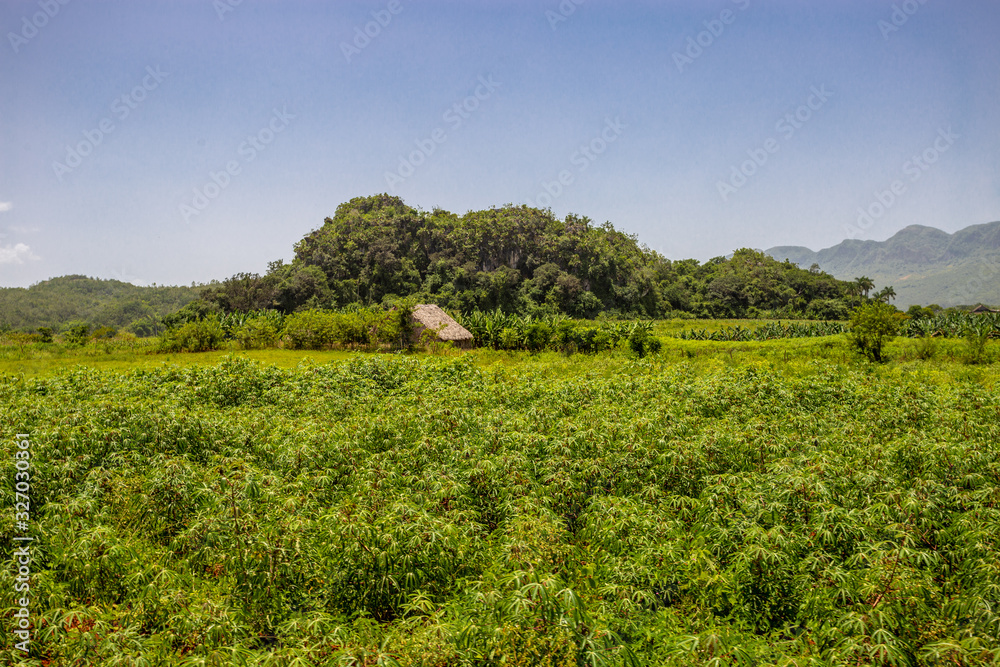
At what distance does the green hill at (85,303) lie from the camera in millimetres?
73812

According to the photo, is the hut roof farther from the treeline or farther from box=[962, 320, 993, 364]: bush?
box=[962, 320, 993, 364]: bush

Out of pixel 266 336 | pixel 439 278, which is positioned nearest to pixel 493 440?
pixel 266 336

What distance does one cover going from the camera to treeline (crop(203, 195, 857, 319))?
185 feet

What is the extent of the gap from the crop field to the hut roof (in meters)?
25.0

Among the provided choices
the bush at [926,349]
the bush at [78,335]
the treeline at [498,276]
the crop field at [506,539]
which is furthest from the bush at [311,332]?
the bush at [926,349]

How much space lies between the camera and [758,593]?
5719mm

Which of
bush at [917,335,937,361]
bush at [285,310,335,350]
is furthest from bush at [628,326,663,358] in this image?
bush at [285,310,335,350]

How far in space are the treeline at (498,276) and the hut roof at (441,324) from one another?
16.5 m

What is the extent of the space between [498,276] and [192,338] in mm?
32170

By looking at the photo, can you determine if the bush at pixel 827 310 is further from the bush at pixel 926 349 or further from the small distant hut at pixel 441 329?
the small distant hut at pixel 441 329

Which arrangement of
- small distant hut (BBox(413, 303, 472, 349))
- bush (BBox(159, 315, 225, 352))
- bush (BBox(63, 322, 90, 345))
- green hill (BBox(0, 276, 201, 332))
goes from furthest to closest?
green hill (BBox(0, 276, 201, 332)) < bush (BBox(63, 322, 90, 345)) < small distant hut (BBox(413, 303, 472, 349)) < bush (BBox(159, 315, 225, 352))

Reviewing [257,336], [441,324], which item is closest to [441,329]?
[441,324]

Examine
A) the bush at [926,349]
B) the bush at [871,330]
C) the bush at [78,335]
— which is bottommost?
the bush at [926,349]

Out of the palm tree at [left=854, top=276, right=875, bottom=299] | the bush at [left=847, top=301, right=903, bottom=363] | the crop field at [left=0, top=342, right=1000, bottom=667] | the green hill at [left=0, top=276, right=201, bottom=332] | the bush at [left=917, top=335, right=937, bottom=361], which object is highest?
the green hill at [left=0, top=276, right=201, bottom=332]
